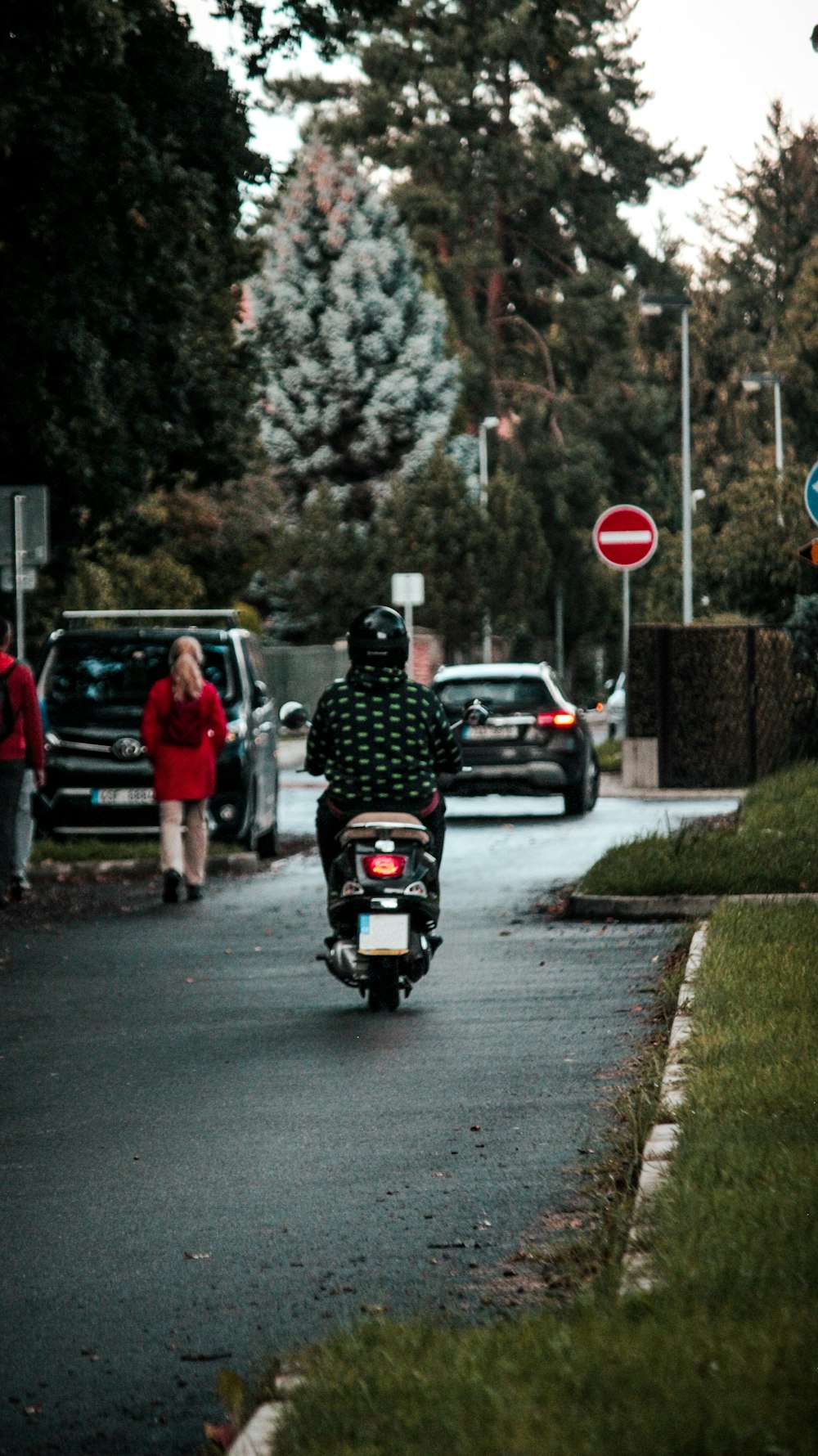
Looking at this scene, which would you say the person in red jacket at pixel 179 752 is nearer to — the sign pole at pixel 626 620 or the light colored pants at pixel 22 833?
the light colored pants at pixel 22 833

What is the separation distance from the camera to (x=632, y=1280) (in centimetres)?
523

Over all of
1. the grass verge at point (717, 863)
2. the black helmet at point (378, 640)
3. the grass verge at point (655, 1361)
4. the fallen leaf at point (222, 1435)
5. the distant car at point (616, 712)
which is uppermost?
the black helmet at point (378, 640)

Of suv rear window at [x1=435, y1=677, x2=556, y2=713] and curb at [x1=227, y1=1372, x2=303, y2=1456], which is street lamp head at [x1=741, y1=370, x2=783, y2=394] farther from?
curb at [x1=227, y1=1372, x2=303, y2=1456]

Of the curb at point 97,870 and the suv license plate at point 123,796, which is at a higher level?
the suv license plate at point 123,796

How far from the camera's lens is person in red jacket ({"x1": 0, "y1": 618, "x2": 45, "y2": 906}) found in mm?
16328

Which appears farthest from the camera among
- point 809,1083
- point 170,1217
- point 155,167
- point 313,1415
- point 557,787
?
point 557,787

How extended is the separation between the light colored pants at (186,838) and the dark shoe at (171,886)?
0.03 meters

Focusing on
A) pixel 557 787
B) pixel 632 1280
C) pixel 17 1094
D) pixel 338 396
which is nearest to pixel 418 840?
pixel 17 1094

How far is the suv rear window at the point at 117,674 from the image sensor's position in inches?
780

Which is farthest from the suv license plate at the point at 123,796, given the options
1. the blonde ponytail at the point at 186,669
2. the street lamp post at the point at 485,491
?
the street lamp post at the point at 485,491

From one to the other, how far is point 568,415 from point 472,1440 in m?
73.9

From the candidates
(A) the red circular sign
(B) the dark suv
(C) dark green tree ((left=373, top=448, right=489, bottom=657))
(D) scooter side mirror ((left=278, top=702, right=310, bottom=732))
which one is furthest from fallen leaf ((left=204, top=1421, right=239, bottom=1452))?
(C) dark green tree ((left=373, top=448, right=489, bottom=657))

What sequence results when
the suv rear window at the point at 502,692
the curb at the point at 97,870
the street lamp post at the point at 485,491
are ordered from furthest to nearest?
the street lamp post at the point at 485,491, the suv rear window at the point at 502,692, the curb at the point at 97,870

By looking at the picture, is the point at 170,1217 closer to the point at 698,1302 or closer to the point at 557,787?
the point at 698,1302
